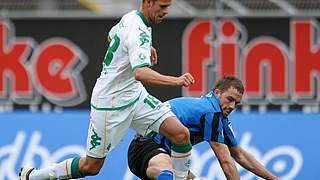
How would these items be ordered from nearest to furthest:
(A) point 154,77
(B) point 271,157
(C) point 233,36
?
(A) point 154,77, (B) point 271,157, (C) point 233,36

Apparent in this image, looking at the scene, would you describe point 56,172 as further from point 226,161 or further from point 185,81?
point 185,81

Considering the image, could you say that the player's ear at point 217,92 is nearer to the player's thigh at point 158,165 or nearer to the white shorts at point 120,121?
the white shorts at point 120,121

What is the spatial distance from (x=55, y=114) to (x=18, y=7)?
13.8 feet

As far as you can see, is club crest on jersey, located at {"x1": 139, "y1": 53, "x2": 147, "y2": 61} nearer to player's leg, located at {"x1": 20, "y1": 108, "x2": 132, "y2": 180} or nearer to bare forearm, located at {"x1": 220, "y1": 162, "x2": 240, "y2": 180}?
player's leg, located at {"x1": 20, "y1": 108, "x2": 132, "y2": 180}

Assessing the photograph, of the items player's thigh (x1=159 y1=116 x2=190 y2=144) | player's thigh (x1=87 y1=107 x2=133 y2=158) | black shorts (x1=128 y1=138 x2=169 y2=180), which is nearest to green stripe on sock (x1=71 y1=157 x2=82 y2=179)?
player's thigh (x1=87 y1=107 x2=133 y2=158)

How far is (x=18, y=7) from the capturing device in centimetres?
1562

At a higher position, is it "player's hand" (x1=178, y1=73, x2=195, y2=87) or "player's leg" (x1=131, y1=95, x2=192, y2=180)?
"player's hand" (x1=178, y1=73, x2=195, y2=87)

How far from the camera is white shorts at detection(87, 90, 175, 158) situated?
27.3ft

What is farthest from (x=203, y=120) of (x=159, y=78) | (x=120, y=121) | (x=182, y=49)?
(x=182, y=49)

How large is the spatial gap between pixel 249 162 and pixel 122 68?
1.44 m

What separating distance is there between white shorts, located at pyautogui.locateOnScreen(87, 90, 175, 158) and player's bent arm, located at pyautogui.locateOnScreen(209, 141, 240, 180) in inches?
18.7

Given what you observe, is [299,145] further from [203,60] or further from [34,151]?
[203,60]

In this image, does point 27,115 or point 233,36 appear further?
point 233,36

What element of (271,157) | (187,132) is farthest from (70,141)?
(187,132)
